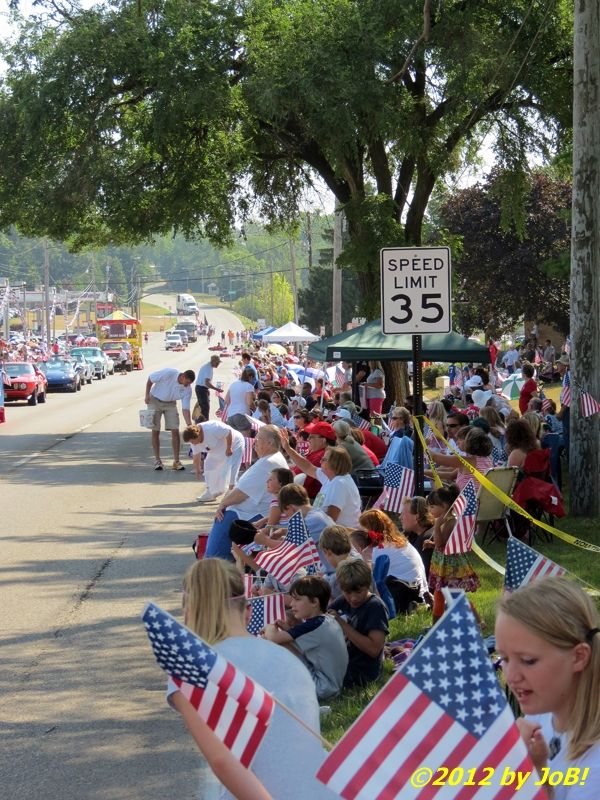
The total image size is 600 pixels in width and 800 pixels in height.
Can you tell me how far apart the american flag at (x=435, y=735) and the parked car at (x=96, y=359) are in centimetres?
6258

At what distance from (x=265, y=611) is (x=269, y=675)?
13.2 ft

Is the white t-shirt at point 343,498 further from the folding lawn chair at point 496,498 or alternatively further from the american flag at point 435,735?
the american flag at point 435,735

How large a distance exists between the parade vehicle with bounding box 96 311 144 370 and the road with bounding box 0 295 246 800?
6277 cm

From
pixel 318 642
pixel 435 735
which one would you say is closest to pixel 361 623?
pixel 318 642

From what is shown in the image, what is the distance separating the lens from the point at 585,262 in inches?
541

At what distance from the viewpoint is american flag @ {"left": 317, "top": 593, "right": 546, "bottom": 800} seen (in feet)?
10.0

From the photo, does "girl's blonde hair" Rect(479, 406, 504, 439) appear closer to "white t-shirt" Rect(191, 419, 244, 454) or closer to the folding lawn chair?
the folding lawn chair

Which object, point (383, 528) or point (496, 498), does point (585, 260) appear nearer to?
point (496, 498)

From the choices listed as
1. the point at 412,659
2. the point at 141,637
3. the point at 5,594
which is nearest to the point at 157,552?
the point at 5,594

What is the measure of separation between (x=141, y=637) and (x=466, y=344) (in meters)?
10.4

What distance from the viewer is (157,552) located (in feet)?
43.7

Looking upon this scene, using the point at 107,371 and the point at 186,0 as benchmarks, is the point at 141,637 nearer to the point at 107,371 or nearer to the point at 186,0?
the point at 186,0

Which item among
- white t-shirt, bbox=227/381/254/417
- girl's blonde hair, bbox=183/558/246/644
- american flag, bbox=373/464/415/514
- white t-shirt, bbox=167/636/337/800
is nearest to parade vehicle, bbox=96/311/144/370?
white t-shirt, bbox=227/381/254/417

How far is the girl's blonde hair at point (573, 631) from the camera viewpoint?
3021 millimetres
